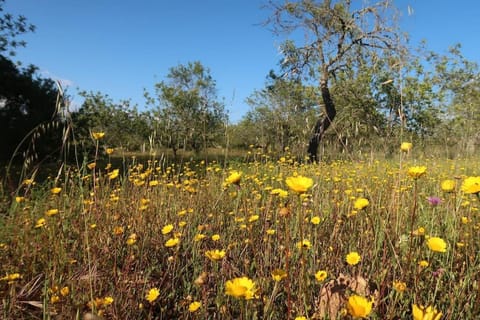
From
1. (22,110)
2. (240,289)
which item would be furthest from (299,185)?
(22,110)

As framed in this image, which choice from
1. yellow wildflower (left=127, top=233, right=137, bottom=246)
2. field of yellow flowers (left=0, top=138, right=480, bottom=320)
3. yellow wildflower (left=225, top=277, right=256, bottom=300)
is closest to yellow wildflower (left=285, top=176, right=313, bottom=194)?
field of yellow flowers (left=0, top=138, right=480, bottom=320)

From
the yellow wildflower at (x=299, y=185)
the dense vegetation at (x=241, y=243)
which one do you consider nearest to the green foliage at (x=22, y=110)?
the dense vegetation at (x=241, y=243)

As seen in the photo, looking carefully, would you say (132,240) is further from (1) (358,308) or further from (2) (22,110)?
(2) (22,110)

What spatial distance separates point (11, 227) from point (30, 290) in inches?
35.1

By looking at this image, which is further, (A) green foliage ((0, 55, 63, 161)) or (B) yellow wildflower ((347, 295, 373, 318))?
(A) green foliage ((0, 55, 63, 161))

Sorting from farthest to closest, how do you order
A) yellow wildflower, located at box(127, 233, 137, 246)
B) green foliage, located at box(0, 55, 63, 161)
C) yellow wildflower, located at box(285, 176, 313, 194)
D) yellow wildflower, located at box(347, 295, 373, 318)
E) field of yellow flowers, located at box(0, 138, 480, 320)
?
green foliage, located at box(0, 55, 63, 161) → yellow wildflower, located at box(127, 233, 137, 246) → field of yellow flowers, located at box(0, 138, 480, 320) → yellow wildflower, located at box(285, 176, 313, 194) → yellow wildflower, located at box(347, 295, 373, 318)

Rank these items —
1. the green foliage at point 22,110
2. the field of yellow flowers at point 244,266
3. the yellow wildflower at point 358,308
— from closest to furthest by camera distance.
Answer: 1. the yellow wildflower at point 358,308
2. the field of yellow flowers at point 244,266
3. the green foliage at point 22,110

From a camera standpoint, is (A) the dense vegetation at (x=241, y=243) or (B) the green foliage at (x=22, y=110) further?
(B) the green foliage at (x=22, y=110)

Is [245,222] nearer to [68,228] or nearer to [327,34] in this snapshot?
[68,228]

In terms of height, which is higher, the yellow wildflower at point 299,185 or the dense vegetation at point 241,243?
the yellow wildflower at point 299,185

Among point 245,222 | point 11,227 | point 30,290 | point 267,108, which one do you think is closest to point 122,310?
point 30,290

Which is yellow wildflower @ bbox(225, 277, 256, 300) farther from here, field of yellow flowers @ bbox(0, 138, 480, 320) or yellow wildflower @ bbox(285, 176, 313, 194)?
yellow wildflower @ bbox(285, 176, 313, 194)

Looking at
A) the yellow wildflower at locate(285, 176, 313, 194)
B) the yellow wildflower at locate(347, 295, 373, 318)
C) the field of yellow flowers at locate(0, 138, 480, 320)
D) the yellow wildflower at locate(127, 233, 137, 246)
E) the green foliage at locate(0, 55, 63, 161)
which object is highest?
the green foliage at locate(0, 55, 63, 161)

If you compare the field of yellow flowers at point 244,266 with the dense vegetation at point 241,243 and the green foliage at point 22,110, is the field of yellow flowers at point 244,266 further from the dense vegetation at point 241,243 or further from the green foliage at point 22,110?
the green foliage at point 22,110
